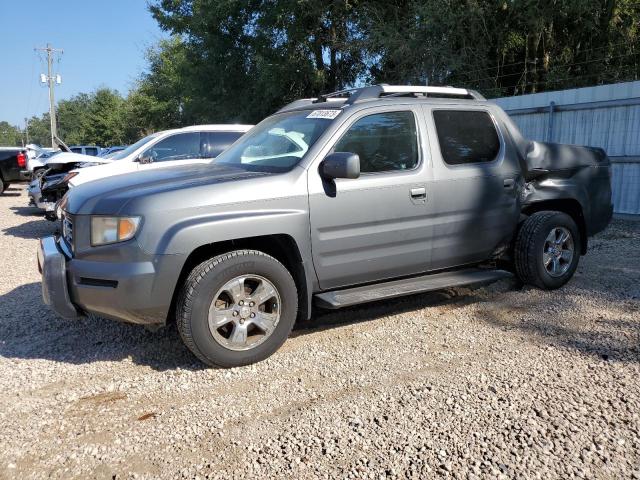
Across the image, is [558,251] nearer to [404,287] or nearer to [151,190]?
[404,287]

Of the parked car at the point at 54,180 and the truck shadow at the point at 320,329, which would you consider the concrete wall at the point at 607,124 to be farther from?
the parked car at the point at 54,180

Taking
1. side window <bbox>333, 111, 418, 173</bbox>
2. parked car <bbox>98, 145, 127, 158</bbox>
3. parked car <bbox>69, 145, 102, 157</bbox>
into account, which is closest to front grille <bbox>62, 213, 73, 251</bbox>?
side window <bbox>333, 111, 418, 173</bbox>

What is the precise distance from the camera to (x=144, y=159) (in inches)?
336

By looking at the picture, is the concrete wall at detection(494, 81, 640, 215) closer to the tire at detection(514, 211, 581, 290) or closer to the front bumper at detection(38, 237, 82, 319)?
the tire at detection(514, 211, 581, 290)

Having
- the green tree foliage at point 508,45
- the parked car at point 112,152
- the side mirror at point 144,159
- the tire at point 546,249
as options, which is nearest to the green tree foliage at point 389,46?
the green tree foliage at point 508,45

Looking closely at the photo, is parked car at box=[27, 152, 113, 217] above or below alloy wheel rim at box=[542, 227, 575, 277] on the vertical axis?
above

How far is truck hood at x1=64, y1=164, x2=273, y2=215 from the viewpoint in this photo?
140 inches

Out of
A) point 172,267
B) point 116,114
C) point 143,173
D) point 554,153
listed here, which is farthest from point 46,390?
point 116,114

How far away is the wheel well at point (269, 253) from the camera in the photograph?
378 cm

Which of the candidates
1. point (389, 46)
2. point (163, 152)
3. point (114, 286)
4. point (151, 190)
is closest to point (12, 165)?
point (163, 152)

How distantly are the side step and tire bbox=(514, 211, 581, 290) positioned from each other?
273 millimetres

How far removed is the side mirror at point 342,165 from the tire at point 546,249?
83.9 inches

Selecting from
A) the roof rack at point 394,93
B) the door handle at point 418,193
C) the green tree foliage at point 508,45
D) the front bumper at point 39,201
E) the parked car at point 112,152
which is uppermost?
the green tree foliage at point 508,45

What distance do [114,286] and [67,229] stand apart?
0.91 meters
